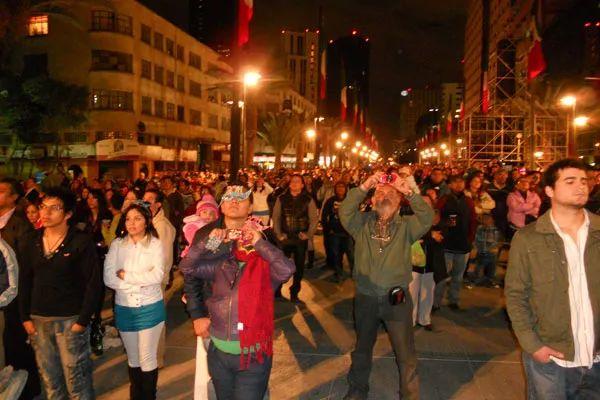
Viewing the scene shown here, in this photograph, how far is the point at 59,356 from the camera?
4195mm

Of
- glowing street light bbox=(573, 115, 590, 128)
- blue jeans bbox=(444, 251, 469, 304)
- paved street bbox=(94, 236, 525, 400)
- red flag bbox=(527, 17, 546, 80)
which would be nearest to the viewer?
paved street bbox=(94, 236, 525, 400)

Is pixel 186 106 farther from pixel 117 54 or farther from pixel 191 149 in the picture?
pixel 117 54

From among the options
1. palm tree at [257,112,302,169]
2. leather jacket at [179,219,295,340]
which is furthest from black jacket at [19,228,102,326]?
palm tree at [257,112,302,169]

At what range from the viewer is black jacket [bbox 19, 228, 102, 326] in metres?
4.11

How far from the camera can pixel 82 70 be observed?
39.1 meters

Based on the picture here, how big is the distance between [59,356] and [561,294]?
3.74m

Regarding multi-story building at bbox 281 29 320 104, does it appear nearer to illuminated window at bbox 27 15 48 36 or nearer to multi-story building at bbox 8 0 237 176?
multi-story building at bbox 8 0 237 176

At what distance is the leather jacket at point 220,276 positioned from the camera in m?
3.26

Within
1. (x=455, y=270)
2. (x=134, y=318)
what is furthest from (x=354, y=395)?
(x=455, y=270)

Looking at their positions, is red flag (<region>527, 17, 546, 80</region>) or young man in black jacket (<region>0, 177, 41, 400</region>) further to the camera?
red flag (<region>527, 17, 546, 80</region>)

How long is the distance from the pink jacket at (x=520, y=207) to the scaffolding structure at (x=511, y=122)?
2339 centimetres

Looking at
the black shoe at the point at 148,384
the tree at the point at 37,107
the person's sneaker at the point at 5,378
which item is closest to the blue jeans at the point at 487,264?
the black shoe at the point at 148,384

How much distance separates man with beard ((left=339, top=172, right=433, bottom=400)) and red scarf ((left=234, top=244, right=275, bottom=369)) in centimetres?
155

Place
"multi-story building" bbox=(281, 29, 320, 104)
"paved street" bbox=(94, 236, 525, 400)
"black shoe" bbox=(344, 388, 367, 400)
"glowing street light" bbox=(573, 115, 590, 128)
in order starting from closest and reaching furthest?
"black shoe" bbox=(344, 388, 367, 400) < "paved street" bbox=(94, 236, 525, 400) < "glowing street light" bbox=(573, 115, 590, 128) < "multi-story building" bbox=(281, 29, 320, 104)
